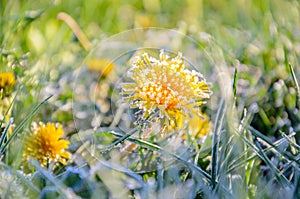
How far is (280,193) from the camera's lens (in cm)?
103

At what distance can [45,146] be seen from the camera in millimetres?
1177

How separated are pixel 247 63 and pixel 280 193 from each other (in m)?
0.80

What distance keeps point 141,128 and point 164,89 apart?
0.28 feet

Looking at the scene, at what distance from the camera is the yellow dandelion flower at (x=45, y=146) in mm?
1155

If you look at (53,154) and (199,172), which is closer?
(199,172)

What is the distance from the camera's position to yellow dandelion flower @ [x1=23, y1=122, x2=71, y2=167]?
45.5 inches

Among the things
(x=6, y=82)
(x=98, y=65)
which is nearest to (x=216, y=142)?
(x=6, y=82)

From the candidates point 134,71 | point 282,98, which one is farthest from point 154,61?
point 282,98

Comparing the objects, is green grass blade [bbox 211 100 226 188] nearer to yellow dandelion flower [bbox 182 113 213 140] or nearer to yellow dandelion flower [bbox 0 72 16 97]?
yellow dandelion flower [bbox 182 113 213 140]

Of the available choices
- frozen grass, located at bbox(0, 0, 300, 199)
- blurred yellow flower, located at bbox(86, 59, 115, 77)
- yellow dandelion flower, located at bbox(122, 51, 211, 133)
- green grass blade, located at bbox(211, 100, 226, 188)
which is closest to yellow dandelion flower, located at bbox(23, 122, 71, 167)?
frozen grass, located at bbox(0, 0, 300, 199)

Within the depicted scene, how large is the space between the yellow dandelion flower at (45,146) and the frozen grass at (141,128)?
0.09 feet

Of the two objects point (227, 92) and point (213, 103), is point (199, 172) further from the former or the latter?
point (213, 103)

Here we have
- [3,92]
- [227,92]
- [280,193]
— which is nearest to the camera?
[280,193]

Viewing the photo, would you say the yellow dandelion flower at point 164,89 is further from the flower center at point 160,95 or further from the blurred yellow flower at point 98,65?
the blurred yellow flower at point 98,65
